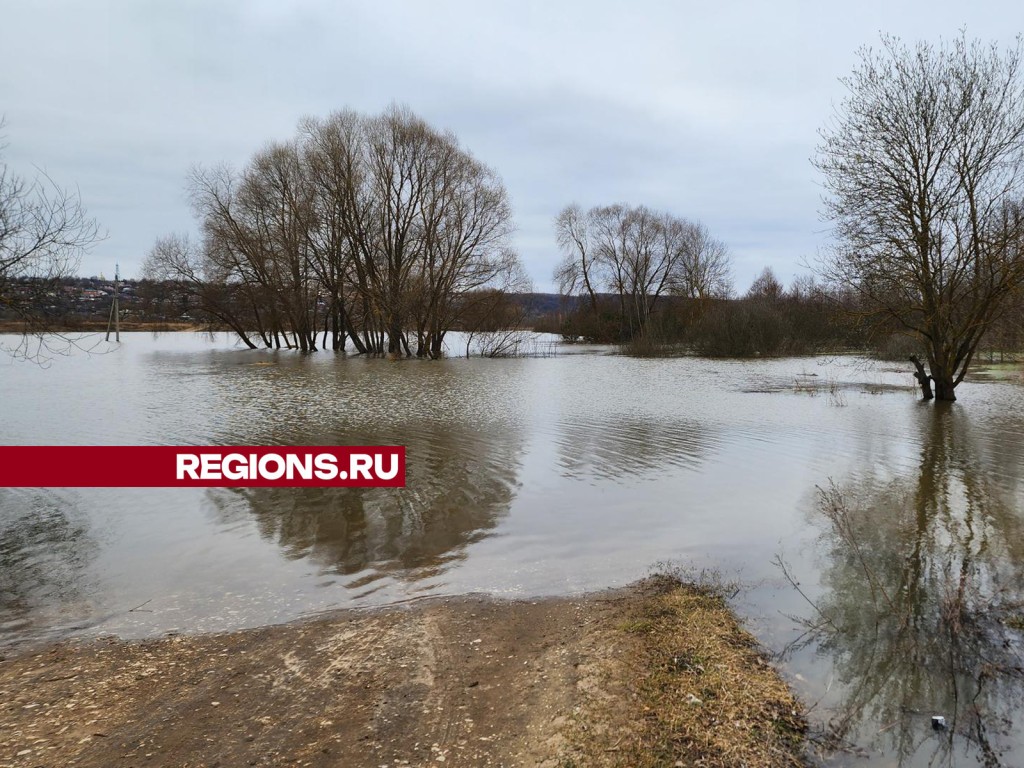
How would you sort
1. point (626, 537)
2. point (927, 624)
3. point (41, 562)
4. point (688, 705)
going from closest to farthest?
point (688, 705)
point (927, 624)
point (41, 562)
point (626, 537)

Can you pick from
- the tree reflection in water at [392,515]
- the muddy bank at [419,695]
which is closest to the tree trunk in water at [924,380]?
the tree reflection in water at [392,515]

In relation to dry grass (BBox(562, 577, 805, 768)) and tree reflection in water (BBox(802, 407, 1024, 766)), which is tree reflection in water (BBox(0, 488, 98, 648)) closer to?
dry grass (BBox(562, 577, 805, 768))

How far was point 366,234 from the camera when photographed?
134ft

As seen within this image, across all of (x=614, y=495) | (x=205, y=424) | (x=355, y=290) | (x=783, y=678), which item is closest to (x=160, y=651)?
(x=783, y=678)

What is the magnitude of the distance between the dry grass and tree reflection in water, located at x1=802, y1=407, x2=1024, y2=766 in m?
0.43

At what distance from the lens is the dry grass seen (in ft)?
10.3

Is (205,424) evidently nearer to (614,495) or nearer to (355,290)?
(614,495)

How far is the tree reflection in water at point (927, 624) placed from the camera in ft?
11.5

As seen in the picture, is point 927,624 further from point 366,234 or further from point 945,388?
point 366,234

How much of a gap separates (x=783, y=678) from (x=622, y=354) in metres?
47.9

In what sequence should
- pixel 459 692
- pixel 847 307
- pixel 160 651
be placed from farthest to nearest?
pixel 847 307
pixel 160 651
pixel 459 692

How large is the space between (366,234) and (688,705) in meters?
40.5

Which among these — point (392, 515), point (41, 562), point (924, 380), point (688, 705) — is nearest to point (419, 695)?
point (688, 705)

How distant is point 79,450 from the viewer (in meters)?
11.5
